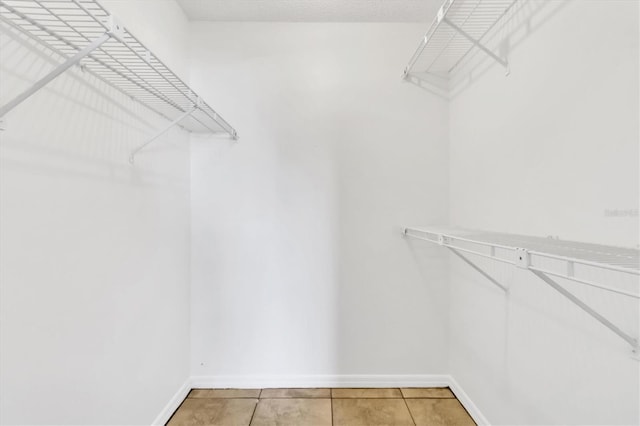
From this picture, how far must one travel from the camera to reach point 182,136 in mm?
1833

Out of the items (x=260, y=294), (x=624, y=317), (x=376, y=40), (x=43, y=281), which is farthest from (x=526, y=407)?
(x=376, y=40)

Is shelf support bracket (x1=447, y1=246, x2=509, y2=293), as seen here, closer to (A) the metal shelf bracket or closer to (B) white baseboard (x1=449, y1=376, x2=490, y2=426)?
(B) white baseboard (x1=449, y1=376, x2=490, y2=426)

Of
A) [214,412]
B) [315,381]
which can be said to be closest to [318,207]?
[315,381]

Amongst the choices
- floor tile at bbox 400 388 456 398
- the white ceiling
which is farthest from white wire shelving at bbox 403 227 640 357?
the white ceiling

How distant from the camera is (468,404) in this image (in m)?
1.68

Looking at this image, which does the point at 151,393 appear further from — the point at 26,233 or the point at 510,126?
the point at 510,126

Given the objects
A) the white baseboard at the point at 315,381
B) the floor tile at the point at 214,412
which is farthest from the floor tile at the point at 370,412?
the floor tile at the point at 214,412

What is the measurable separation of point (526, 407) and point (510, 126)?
3.71 ft

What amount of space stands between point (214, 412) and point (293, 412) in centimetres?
43

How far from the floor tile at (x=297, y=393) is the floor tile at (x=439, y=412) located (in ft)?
1.59

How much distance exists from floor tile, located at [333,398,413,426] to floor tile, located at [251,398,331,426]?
65 millimetres

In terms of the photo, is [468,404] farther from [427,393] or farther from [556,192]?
[556,192]

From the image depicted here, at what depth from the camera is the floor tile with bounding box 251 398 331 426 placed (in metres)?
1.61

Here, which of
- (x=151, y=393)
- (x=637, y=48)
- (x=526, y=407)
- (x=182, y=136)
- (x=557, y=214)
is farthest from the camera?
(x=182, y=136)
